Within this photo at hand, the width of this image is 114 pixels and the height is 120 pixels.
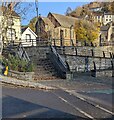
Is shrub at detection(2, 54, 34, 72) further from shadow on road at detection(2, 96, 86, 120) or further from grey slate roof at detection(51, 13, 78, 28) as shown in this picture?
grey slate roof at detection(51, 13, 78, 28)

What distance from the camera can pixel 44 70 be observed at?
23.2 metres

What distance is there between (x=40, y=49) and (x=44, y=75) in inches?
368

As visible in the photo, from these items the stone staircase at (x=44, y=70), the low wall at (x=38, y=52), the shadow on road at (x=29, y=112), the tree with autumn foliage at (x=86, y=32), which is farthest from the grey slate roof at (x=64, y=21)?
the shadow on road at (x=29, y=112)

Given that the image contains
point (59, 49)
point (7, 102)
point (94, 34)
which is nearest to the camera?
point (7, 102)

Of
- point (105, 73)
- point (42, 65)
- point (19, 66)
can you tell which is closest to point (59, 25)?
point (42, 65)

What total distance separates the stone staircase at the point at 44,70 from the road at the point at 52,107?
7.84 m

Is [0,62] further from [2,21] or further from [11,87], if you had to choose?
[2,21]

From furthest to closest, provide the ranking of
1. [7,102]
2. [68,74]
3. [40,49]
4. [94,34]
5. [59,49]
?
[94,34], [59,49], [40,49], [68,74], [7,102]

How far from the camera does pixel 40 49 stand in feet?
100

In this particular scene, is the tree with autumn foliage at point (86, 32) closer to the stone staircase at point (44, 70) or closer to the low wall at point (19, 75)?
the stone staircase at point (44, 70)

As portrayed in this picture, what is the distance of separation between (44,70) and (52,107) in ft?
44.2

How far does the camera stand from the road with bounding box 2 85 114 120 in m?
8.55

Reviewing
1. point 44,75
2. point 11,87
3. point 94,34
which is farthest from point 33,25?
point 11,87

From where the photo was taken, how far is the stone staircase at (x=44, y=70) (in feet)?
68.2
